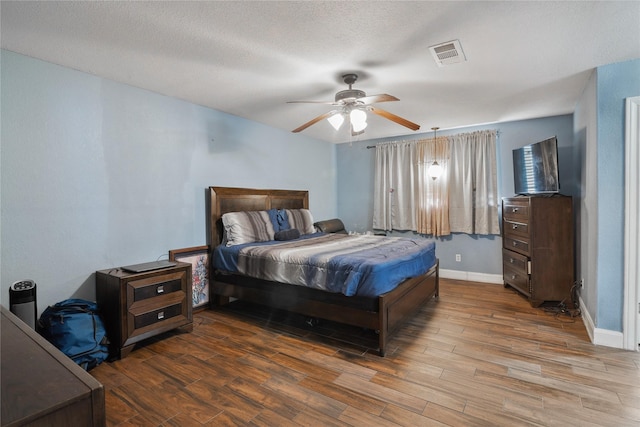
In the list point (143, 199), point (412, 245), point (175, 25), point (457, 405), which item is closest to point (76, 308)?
point (143, 199)

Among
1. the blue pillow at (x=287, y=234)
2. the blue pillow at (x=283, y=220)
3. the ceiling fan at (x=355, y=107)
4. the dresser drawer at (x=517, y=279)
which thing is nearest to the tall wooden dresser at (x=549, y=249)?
the dresser drawer at (x=517, y=279)

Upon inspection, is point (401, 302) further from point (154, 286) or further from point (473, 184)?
point (473, 184)

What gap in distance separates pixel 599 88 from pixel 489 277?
3027 mm

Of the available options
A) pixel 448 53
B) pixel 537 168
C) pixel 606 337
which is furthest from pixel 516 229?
pixel 448 53

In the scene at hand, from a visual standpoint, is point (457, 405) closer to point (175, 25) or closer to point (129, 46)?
point (175, 25)

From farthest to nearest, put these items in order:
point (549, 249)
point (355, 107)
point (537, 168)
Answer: point (537, 168)
point (549, 249)
point (355, 107)

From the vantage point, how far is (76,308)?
2.53 metres

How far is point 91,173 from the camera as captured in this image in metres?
2.84

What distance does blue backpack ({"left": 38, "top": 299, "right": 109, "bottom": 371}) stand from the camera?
92.4 inches

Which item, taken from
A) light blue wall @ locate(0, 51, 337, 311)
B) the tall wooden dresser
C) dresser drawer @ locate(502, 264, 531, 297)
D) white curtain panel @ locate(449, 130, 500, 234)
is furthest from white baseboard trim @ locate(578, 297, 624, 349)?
light blue wall @ locate(0, 51, 337, 311)

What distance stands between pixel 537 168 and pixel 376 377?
3.34 m

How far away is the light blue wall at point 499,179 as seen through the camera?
431 cm

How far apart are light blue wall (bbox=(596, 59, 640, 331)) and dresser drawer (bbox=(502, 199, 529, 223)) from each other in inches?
46.0

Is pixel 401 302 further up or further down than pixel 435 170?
further down
